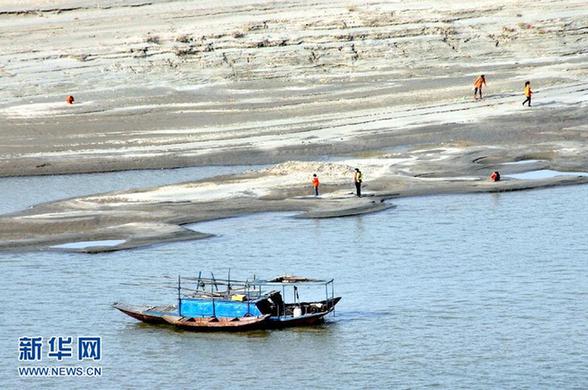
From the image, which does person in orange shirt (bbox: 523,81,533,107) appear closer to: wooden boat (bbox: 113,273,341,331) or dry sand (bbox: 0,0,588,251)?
dry sand (bbox: 0,0,588,251)

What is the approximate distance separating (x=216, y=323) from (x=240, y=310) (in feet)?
2.28

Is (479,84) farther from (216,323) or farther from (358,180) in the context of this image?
(216,323)

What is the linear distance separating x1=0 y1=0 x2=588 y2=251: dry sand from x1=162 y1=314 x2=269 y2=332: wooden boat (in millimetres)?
8236

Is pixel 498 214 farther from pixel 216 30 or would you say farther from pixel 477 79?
pixel 216 30

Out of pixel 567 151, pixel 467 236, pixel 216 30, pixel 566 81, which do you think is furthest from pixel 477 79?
pixel 467 236

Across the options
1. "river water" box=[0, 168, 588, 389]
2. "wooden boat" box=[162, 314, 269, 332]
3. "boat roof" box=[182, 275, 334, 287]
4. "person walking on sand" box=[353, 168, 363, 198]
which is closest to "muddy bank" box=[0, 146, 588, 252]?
"person walking on sand" box=[353, 168, 363, 198]

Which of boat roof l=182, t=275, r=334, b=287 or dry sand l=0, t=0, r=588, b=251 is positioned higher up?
dry sand l=0, t=0, r=588, b=251

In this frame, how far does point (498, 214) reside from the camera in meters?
48.7

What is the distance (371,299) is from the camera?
39.1m

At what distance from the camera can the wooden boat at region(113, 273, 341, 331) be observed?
37.6m

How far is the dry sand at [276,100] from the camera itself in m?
51.8

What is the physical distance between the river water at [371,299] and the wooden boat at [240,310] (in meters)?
0.35

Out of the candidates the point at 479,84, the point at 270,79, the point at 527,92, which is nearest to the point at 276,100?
the point at 270,79

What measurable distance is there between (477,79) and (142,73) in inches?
617
